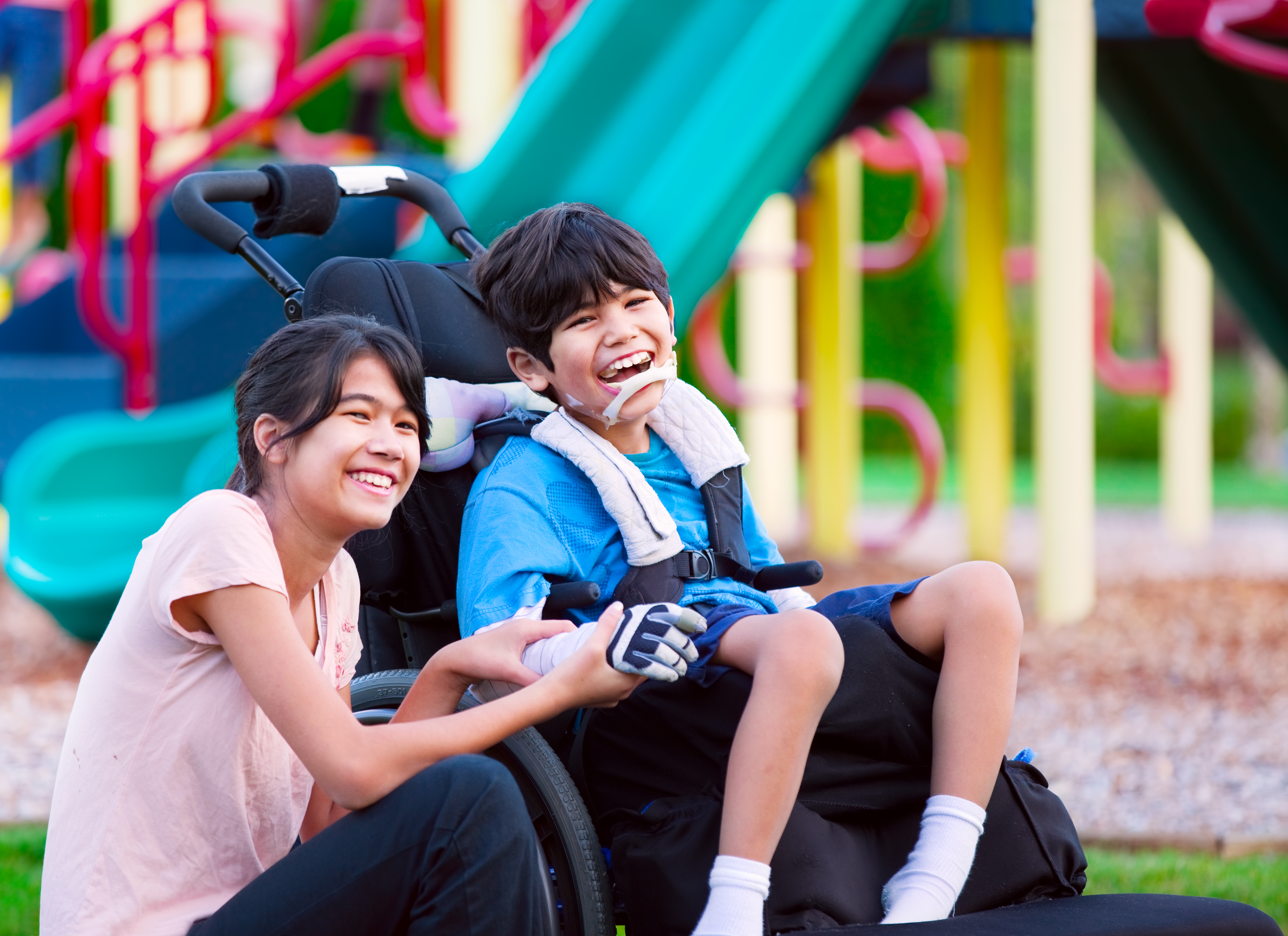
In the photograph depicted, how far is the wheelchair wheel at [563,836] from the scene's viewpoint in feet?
5.59

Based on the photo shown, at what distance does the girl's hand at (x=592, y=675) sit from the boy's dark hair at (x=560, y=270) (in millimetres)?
546

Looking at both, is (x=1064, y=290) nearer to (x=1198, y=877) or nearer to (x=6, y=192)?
(x=1198, y=877)

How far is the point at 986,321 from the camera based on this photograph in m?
6.28

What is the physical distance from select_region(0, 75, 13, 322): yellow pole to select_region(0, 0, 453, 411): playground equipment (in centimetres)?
123

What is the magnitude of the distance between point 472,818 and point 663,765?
0.33 m

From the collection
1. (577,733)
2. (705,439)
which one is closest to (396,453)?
(577,733)

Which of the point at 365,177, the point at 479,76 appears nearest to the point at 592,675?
the point at 365,177

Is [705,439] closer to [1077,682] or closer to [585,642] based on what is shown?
[585,642]

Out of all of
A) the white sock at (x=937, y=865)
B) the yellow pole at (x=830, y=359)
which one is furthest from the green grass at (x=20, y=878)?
the yellow pole at (x=830, y=359)

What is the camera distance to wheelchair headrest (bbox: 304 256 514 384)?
87.5 inches

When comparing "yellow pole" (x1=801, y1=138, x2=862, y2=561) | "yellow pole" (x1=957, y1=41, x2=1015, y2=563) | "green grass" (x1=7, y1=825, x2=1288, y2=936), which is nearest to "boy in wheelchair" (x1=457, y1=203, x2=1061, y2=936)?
"green grass" (x1=7, y1=825, x2=1288, y2=936)

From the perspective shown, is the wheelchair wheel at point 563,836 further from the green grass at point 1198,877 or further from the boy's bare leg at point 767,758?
the green grass at point 1198,877

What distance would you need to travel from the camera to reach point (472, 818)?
1548mm

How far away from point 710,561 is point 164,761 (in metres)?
0.79
